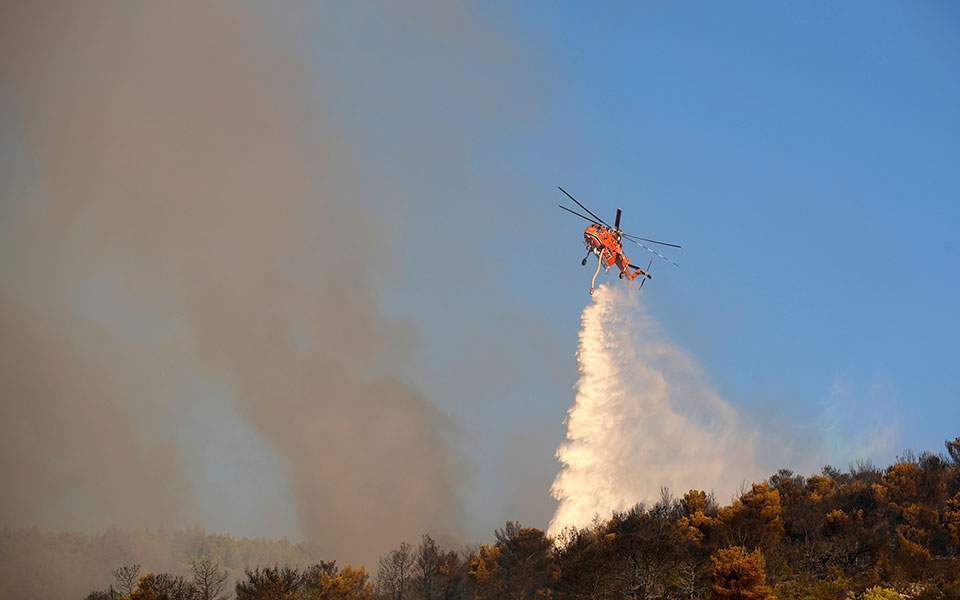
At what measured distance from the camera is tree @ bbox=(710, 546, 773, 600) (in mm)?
43125

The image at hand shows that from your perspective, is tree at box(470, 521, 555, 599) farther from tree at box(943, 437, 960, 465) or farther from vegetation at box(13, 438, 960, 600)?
tree at box(943, 437, 960, 465)

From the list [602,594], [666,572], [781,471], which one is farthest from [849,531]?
[781,471]

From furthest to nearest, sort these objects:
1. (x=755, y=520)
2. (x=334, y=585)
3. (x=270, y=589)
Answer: (x=334, y=585), (x=270, y=589), (x=755, y=520)

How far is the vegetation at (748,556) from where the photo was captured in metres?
50.6

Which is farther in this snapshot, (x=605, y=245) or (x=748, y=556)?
(x=605, y=245)

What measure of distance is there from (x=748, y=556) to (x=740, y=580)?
1.93 m

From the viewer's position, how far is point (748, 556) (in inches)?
1770

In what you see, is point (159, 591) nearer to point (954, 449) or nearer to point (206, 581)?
point (206, 581)

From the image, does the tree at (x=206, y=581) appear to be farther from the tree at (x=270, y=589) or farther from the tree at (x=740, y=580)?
the tree at (x=740, y=580)

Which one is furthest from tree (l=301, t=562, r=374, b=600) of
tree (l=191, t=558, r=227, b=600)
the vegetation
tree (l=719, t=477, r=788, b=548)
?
tree (l=719, t=477, r=788, b=548)

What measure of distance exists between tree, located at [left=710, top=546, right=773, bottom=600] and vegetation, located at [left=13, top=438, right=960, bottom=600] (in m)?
0.06

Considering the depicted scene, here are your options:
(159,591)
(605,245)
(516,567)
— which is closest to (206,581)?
(159,591)

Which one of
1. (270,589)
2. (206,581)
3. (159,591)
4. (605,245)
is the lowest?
(270,589)

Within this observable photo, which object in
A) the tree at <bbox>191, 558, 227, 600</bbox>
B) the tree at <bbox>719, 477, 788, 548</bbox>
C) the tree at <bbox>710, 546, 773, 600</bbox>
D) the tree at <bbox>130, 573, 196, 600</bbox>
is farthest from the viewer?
the tree at <bbox>191, 558, 227, 600</bbox>
